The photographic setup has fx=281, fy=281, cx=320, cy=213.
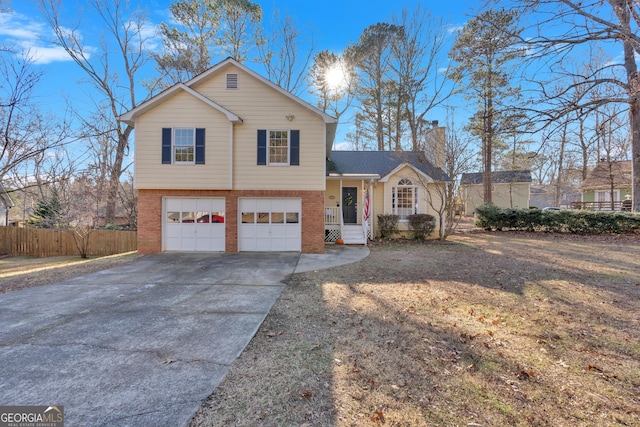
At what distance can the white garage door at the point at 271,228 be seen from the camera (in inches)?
446

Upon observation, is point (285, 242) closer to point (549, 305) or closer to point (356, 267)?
point (356, 267)

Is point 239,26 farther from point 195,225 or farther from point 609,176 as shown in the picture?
point 609,176

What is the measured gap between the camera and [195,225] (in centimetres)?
1121

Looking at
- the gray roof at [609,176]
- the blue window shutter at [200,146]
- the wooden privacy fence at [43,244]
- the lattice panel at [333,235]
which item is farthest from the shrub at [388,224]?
the gray roof at [609,176]

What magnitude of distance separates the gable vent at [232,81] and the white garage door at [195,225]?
451 cm

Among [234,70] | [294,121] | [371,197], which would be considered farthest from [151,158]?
[371,197]

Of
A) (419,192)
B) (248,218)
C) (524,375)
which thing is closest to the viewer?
(524,375)

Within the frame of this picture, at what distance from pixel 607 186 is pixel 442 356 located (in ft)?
117

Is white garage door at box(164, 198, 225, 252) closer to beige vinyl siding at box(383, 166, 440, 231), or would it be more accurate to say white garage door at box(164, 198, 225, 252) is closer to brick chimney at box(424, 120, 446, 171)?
beige vinyl siding at box(383, 166, 440, 231)

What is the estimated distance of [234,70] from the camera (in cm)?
1114

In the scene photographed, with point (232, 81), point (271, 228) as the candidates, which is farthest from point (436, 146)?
point (232, 81)

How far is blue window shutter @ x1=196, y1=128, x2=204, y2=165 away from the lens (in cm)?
1073

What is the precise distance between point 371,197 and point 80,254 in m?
15.8

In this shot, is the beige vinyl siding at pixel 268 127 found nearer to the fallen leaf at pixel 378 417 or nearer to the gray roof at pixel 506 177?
the fallen leaf at pixel 378 417
